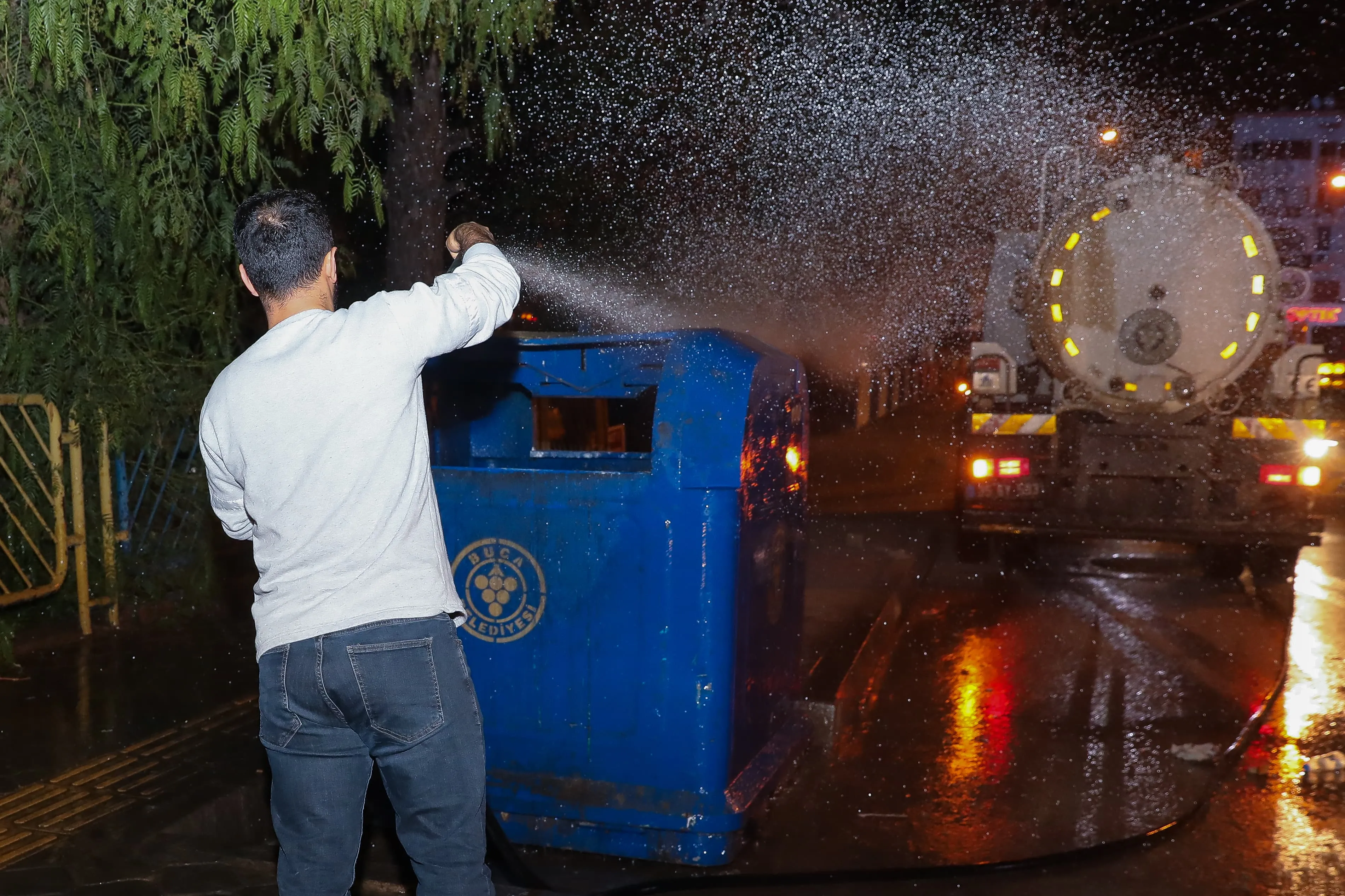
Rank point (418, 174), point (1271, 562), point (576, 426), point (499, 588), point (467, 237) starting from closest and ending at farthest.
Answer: point (467, 237) → point (499, 588) → point (576, 426) → point (418, 174) → point (1271, 562)

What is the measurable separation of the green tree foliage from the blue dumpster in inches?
55.8

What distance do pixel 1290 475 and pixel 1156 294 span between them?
1.48 m

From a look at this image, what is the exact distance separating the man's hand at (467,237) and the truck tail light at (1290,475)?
6.51m

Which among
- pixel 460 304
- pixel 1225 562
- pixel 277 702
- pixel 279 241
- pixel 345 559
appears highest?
pixel 279 241

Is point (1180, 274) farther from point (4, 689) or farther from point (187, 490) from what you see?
point (4, 689)

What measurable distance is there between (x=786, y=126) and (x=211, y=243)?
32.9 ft

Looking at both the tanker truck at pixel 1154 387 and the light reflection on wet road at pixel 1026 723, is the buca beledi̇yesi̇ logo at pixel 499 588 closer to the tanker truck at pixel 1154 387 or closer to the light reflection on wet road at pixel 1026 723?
the light reflection on wet road at pixel 1026 723

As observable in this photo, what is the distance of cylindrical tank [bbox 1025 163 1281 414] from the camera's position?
284 inches

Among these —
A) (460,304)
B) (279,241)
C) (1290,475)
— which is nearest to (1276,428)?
(1290,475)

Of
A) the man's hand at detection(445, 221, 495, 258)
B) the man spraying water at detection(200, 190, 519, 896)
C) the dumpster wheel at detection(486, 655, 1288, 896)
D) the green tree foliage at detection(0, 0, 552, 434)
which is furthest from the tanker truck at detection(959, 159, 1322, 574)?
the man spraying water at detection(200, 190, 519, 896)

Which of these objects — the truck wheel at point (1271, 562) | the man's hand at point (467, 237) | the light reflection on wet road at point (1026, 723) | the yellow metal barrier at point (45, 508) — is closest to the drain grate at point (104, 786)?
the yellow metal barrier at point (45, 508)

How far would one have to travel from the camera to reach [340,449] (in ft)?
7.23

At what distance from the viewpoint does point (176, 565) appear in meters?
6.83

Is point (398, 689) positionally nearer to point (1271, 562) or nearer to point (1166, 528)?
point (1166, 528)
